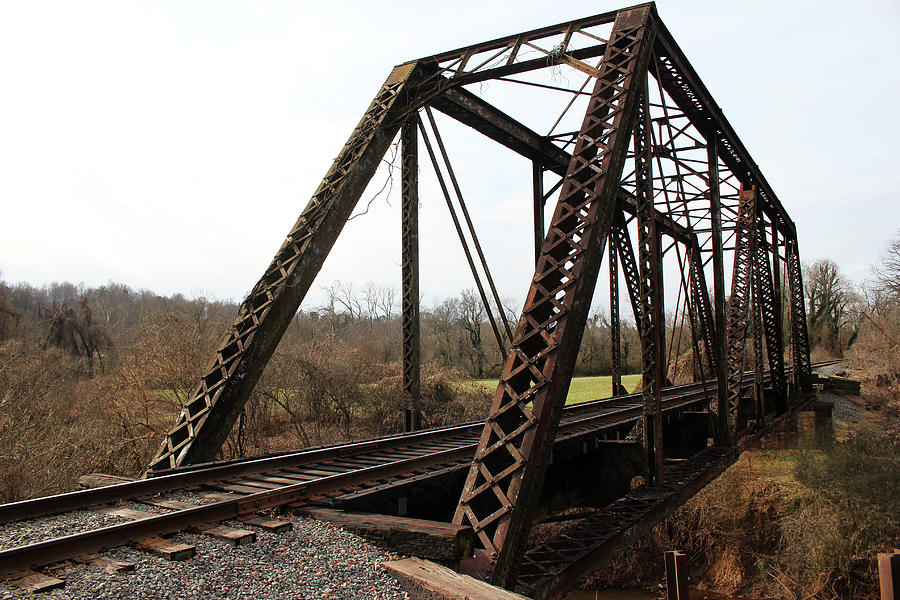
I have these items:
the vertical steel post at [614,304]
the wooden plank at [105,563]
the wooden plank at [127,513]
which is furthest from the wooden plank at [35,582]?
the vertical steel post at [614,304]

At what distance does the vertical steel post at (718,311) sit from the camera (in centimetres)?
949

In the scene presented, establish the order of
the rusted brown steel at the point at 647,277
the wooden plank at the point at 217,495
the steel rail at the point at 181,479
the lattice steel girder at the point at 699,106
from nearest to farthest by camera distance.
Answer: the steel rail at the point at 181,479 → the wooden plank at the point at 217,495 → the rusted brown steel at the point at 647,277 → the lattice steel girder at the point at 699,106

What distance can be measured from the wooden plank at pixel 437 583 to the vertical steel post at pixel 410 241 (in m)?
5.31

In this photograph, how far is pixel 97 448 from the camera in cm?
1427

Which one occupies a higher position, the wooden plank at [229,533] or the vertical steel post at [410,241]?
the vertical steel post at [410,241]

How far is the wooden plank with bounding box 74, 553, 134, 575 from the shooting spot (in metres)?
3.41

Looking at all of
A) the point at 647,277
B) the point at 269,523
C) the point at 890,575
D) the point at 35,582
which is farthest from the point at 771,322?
the point at 35,582

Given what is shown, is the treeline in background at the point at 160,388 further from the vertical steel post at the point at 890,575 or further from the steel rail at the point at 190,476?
the vertical steel post at the point at 890,575

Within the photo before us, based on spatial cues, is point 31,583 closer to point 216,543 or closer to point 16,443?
point 216,543

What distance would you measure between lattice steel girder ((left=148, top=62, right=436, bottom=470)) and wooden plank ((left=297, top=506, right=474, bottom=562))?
3.17 m

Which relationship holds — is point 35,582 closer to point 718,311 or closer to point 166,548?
point 166,548

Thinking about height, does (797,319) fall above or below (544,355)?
above

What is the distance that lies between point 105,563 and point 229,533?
770mm

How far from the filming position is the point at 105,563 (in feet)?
11.6
